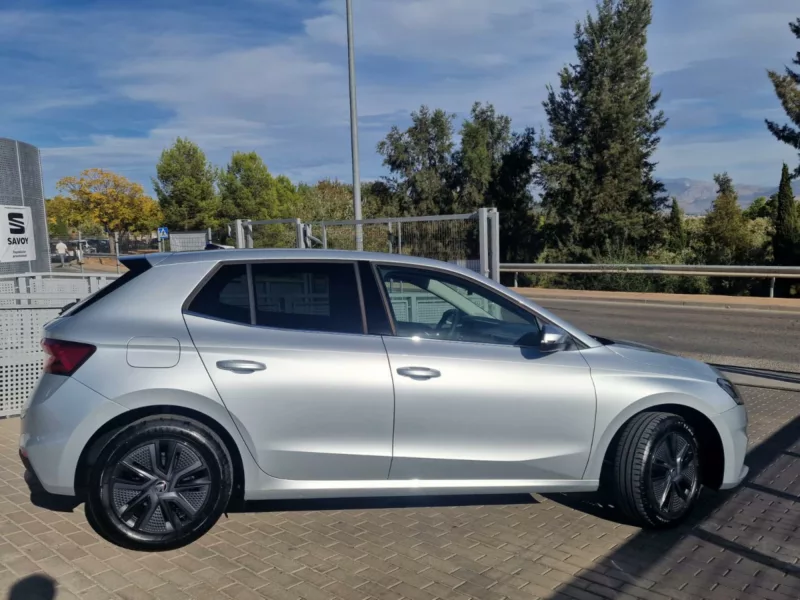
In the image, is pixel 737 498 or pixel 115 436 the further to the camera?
pixel 737 498

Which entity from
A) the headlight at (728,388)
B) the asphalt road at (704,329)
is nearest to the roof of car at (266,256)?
the headlight at (728,388)

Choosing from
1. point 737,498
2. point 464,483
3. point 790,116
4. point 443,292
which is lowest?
point 737,498

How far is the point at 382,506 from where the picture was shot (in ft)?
14.8

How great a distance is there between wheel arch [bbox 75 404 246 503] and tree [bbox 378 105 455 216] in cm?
3766

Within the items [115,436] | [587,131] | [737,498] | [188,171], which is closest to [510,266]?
[587,131]

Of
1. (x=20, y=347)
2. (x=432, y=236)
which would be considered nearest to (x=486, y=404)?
(x=20, y=347)

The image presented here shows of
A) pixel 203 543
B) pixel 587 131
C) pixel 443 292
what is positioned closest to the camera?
pixel 203 543

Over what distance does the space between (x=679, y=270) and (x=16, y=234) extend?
63.9 ft

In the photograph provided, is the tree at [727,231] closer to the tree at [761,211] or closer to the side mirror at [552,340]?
the tree at [761,211]

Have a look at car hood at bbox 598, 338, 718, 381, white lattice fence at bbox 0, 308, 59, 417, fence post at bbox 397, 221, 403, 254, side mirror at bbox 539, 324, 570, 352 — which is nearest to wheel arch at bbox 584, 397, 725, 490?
car hood at bbox 598, 338, 718, 381

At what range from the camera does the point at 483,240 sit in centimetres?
911

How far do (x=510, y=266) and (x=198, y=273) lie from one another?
76.3 feet

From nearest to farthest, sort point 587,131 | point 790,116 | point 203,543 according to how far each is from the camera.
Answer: point 203,543 → point 790,116 → point 587,131

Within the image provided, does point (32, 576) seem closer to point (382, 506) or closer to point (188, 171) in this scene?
point (382, 506)
